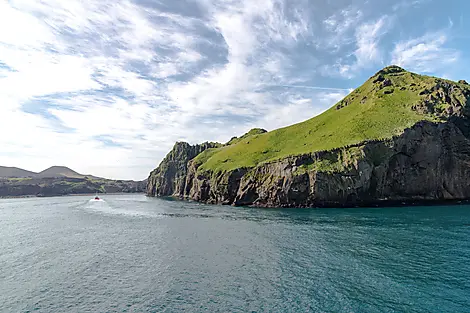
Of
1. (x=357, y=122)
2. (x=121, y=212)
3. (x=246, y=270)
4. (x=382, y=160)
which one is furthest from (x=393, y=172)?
(x=121, y=212)

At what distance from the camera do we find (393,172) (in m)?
118

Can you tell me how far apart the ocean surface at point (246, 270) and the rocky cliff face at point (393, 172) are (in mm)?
43928

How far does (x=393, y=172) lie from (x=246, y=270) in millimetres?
99327

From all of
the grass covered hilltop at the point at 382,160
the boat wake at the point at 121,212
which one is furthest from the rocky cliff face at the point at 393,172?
the boat wake at the point at 121,212

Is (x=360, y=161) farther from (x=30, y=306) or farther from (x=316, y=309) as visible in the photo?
(x=30, y=306)

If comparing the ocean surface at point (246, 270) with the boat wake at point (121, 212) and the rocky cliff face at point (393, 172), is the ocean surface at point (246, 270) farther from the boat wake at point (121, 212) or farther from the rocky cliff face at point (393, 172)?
the rocky cliff face at point (393, 172)

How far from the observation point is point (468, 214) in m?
81.3

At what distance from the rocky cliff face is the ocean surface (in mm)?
43928

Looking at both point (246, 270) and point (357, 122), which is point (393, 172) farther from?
point (246, 270)

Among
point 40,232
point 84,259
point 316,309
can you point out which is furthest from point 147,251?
point 40,232

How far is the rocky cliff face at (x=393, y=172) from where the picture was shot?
115000mm

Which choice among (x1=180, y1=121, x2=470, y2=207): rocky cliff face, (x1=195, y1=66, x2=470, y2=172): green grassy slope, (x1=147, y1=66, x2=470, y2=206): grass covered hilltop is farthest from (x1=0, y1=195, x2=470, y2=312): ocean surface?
(x1=195, y1=66, x2=470, y2=172): green grassy slope

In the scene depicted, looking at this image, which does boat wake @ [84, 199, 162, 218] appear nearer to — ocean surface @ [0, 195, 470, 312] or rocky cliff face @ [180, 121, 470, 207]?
ocean surface @ [0, 195, 470, 312]

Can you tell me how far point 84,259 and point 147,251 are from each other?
1015 cm
